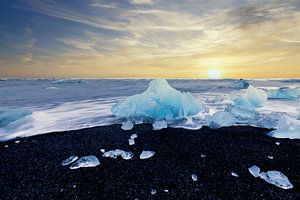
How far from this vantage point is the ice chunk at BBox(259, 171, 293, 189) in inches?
72.2

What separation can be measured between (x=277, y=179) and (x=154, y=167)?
1.20 metres

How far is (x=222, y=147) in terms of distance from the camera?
2648 millimetres

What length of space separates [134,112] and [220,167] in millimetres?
2505

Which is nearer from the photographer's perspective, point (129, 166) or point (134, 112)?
point (129, 166)

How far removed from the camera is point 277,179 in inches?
75.4

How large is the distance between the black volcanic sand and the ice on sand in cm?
6

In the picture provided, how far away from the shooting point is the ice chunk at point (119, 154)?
7.97 ft

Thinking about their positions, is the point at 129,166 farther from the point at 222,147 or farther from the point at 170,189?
the point at 222,147

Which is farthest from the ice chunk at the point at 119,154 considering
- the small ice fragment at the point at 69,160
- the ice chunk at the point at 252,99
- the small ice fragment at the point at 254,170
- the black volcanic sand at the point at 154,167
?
the ice chunk at the point at 252,99

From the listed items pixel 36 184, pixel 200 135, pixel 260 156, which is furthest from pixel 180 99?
pixel 36 184

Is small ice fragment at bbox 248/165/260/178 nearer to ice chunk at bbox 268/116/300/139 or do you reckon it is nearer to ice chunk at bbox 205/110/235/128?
ice chunk at bbox 268/116/300/139

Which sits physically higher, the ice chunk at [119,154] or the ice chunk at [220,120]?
the ice chunk at [220,120]

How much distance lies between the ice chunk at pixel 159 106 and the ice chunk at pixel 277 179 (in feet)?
7.92

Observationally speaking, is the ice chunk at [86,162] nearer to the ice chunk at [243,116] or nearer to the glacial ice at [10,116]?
the glacial ice at [10,116]
